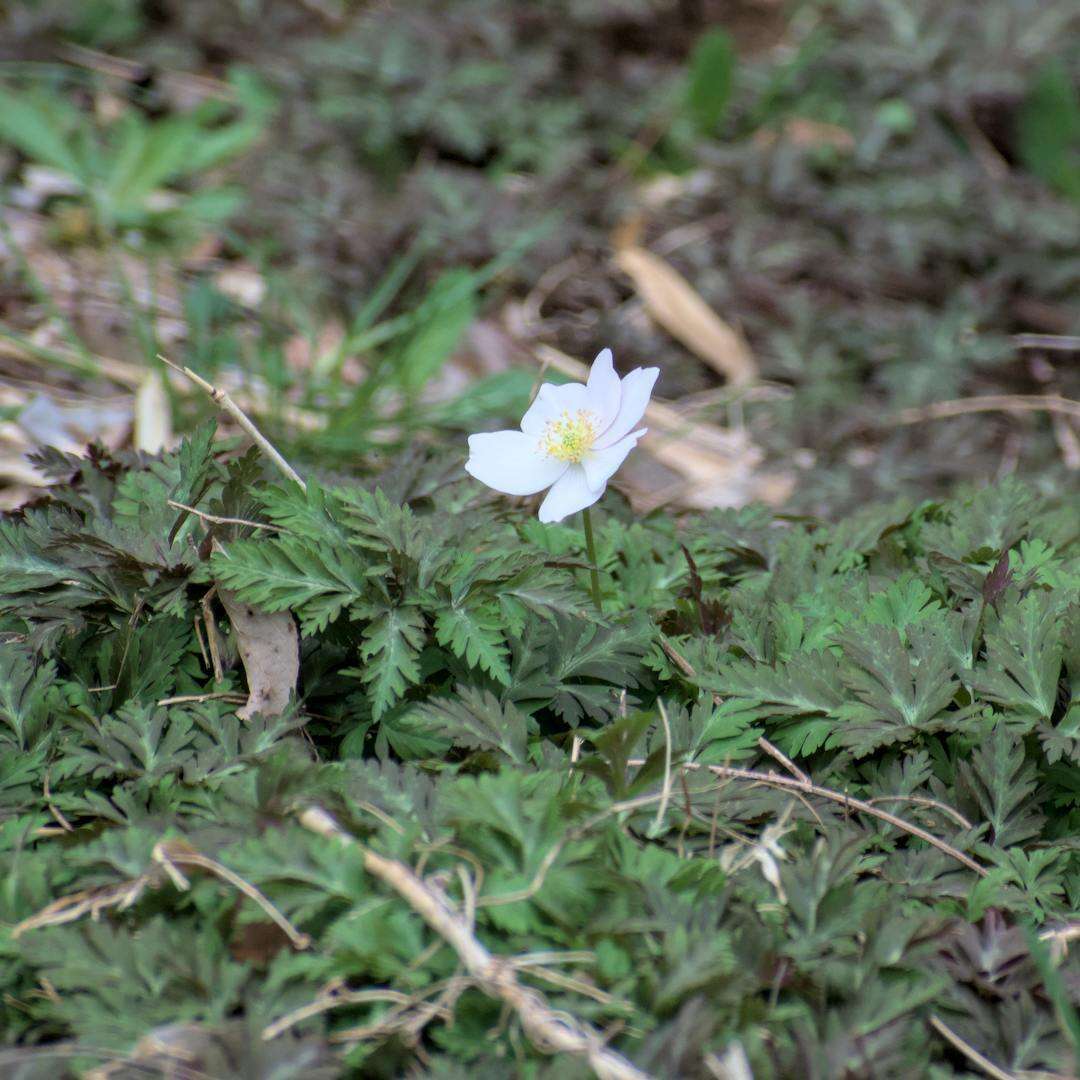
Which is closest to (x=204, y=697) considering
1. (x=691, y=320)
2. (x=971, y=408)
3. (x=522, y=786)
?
(x=522, y=786)

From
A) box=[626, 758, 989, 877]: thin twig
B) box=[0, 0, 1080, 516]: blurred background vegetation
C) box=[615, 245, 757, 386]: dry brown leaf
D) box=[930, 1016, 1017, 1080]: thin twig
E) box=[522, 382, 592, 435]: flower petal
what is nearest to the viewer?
box=[930, 1016, 1017, 1080]: thin twig

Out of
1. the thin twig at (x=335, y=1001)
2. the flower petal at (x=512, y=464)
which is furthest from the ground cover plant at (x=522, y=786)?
the flower petal at (x=512, y=464)

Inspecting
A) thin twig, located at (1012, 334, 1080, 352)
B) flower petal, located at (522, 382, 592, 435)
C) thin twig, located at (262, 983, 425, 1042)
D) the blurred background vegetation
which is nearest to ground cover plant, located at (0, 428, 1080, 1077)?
thin twig, located at (262, 983, 425, 1042)

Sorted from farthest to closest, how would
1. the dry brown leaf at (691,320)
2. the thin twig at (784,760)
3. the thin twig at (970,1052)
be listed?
the dry brown leaf at (691,320), the thin twig at (784,760), the thin twig at (970,1052)

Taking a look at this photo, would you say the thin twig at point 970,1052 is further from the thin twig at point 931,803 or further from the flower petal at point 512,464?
the flower petal at point 512,464

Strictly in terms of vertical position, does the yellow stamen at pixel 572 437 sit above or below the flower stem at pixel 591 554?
above

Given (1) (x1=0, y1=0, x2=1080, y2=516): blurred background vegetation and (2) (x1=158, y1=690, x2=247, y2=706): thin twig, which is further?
(1) (x1=0, y1=0, x2=1080, y2=516): blurred background vegetation

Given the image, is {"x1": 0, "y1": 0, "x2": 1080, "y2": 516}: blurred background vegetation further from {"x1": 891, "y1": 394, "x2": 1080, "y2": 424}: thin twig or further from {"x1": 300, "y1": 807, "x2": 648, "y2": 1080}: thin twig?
{"x1": 300, "y1": 807, "x2": 648, "y2": 1080}: thin twig

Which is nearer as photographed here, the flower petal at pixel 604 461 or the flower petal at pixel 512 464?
the flower petal at pixel 604 461

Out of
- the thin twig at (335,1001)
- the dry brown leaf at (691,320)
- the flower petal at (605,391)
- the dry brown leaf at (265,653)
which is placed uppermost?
the flower petal at (605,391)
